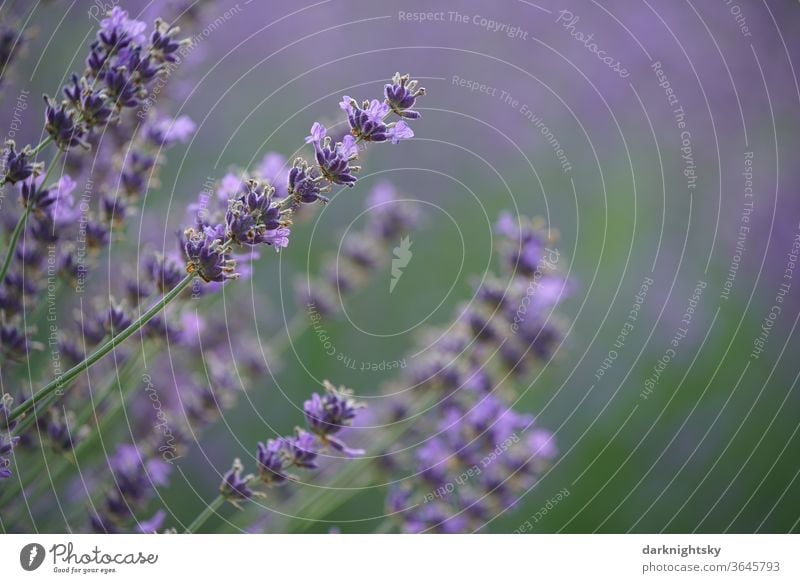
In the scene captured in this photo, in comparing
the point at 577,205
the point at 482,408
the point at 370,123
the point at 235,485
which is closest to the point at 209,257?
the point at 370,123

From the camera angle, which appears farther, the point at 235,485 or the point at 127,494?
the point at 127,494

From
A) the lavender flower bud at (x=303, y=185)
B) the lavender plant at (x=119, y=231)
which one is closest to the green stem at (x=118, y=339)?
the lavender plant at (x=119, y=231)

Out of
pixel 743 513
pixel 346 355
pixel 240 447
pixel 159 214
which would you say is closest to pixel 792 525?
pixel 743 513

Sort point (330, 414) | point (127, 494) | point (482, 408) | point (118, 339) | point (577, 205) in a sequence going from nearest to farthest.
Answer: point (118, 339) < point (330, 414) < point (127, 494) < point (482, 408) < point (577, 205)

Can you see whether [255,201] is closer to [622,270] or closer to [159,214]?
[159,214]

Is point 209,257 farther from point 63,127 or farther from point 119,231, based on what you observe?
point 119,231

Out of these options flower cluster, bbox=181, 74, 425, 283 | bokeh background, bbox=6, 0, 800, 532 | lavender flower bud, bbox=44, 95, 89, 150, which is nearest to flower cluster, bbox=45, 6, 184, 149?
lavender flower bud, bbox=44, 95, 89, 150
